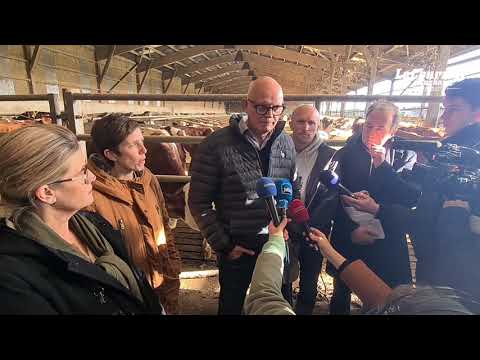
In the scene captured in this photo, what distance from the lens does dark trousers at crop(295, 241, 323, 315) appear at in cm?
199

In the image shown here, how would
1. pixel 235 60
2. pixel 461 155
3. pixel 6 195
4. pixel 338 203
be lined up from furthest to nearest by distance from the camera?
pixel 235 60 < pixel 338 203 < pixel 461 155 < pixel 6 195

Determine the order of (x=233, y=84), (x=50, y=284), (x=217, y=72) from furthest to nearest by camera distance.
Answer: (x=233, y=84) → (x=217, y=72) → (x=50, y=284)

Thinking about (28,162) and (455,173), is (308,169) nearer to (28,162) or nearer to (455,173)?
(455,173)

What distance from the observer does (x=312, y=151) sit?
194 cm

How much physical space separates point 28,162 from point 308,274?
182cm

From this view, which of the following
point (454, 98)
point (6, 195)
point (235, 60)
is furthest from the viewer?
point (235, 60)

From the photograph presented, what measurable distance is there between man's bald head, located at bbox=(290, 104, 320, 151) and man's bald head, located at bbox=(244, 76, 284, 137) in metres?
Answer: 0.38

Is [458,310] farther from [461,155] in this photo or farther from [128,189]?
[128,189]

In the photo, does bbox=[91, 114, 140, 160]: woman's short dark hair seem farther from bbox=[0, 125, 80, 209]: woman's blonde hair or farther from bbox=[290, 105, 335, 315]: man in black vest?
bbox=[290, 105, 335, 315]: man in black vest

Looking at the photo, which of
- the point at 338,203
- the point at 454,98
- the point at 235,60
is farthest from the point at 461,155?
the point at 235,60

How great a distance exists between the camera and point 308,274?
2.02 metres

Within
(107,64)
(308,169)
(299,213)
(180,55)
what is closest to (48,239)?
(299,213)

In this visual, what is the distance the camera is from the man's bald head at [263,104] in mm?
1537

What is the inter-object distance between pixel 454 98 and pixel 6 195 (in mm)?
2073
